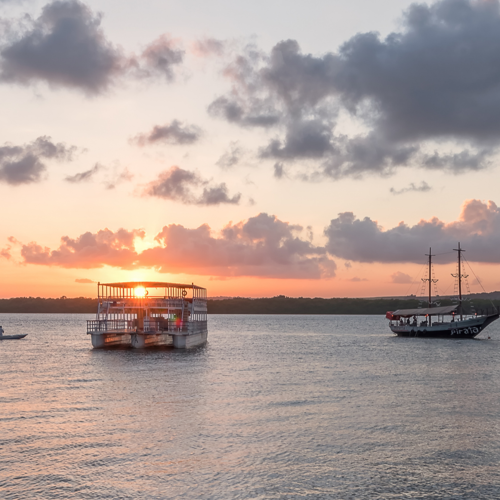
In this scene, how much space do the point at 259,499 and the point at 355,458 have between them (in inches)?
245

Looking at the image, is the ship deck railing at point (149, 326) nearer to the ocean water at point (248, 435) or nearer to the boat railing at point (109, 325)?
the boat railing at point (109, 325)

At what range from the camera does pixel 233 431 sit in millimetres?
26797

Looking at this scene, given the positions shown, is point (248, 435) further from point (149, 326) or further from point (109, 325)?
point (109, 325)

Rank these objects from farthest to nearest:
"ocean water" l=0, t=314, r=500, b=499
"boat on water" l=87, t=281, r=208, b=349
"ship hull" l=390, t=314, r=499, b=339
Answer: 1. "ship hull" l=390, t=314, r=499, b=339
2. "boat on water" l=87, t=281, r=208, b=349
3. "ocean water" l=0, t=314, r=500, b=499

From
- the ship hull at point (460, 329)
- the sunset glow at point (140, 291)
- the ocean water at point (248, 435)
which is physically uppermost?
the sunset glow at point (140, 291)

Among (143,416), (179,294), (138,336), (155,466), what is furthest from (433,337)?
(155,466)

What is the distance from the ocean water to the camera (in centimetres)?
1894

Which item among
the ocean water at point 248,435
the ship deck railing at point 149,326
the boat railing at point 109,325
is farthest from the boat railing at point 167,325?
the ocean water at point 248,435

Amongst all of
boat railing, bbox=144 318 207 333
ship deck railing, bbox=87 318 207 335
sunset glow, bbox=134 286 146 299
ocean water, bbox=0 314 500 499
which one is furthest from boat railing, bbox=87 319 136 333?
ocean water, bbox=0 314 500 499

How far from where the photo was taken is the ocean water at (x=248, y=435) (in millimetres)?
18938

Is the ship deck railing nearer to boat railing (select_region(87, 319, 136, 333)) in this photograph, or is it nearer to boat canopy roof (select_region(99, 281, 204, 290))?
boat railing (select_region(87, 319, 136, 333))

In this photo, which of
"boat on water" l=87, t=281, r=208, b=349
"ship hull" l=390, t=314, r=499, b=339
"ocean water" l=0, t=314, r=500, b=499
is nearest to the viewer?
"ocean water" l=0, t=314, r=500, b=499

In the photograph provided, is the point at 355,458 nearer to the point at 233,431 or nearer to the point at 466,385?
the point at 233,431

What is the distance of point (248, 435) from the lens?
2600cm
